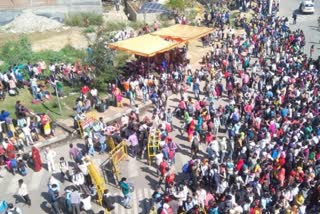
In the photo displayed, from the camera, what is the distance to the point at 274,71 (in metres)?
24.3

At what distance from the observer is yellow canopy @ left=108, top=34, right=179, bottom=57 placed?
2361 centimetres

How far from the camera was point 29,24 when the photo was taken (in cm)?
3192

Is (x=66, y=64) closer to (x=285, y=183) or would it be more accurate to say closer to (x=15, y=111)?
(x=15, y=111)

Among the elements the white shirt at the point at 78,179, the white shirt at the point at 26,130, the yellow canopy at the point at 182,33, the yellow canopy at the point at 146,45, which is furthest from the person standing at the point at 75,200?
the yellow canopy at the point at 182,33

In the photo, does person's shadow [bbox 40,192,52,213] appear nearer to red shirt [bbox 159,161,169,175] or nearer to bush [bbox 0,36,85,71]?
red shirt [bbox 159,161,169,175]

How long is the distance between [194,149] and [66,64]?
39.1 feet

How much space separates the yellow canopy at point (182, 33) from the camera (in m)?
26.1

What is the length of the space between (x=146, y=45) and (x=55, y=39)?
8912 mm

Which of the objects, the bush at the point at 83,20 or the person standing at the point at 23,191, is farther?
the bush at the point at 83,20

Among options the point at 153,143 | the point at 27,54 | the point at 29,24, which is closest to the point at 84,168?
the point at 153,143

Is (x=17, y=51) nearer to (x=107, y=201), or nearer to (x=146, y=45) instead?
(x=146, y=45)

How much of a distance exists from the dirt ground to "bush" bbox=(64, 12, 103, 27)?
4.13 ft

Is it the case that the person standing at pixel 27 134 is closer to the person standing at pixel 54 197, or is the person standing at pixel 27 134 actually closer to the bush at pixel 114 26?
the person standing at pixel 54 197

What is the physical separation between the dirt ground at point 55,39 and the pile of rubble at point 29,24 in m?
0.79
